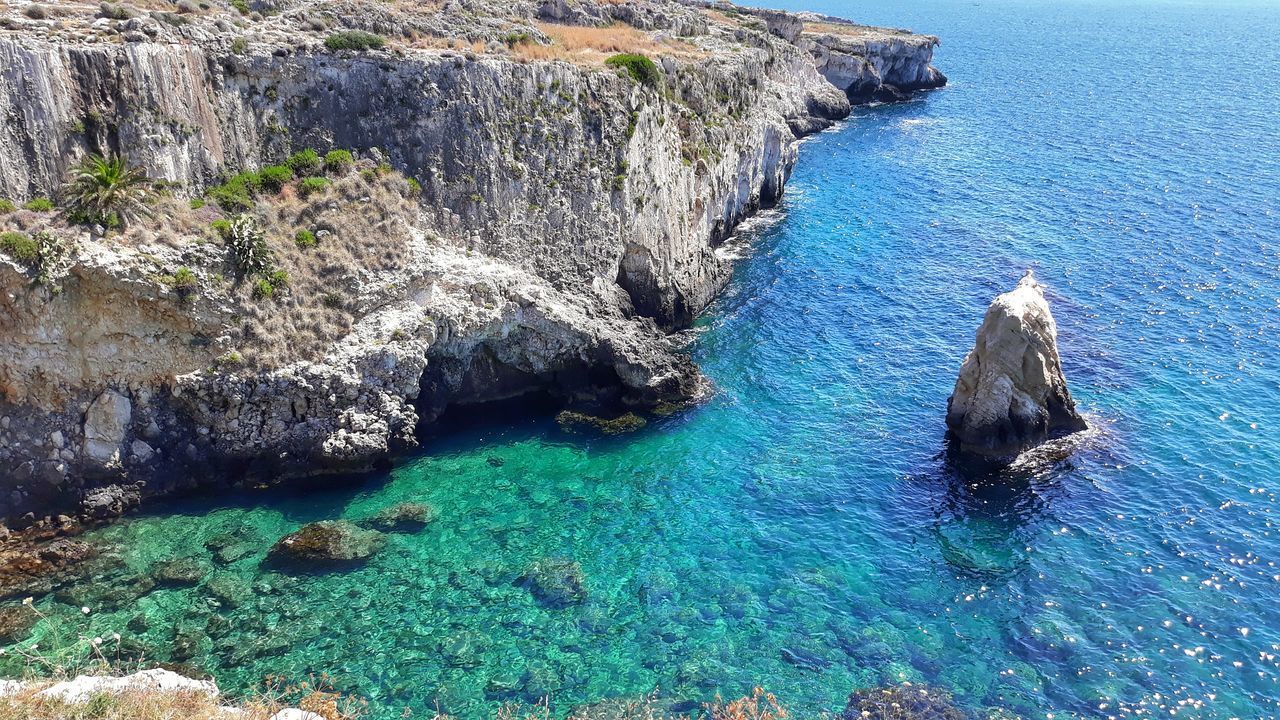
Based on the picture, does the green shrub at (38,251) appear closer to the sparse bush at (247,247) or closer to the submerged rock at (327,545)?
the sparse bush at (247,247)

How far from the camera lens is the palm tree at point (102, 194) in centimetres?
3322

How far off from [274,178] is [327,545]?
61.2ft

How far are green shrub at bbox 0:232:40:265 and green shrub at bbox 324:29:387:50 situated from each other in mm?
17330

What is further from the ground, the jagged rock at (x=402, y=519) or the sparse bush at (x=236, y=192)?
the sparse bush at (x=236, y=192)

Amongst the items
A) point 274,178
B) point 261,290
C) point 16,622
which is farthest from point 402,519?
point 274,178

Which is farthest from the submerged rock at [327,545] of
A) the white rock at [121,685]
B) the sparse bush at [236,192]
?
the sparse bush at [236,192]

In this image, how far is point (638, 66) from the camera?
50531mm

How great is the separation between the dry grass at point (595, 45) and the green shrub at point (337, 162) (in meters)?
11.8

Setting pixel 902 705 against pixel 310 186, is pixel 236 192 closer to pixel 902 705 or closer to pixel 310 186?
pixel 310 186

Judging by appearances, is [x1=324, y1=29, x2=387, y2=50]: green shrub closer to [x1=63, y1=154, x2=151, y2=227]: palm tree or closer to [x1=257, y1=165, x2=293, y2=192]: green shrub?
[x1=257, y1=165, x2=293, y2=192]: green shrub

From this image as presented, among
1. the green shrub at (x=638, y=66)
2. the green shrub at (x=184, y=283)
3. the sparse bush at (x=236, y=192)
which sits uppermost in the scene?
the green shrub at (x=638, y=66)

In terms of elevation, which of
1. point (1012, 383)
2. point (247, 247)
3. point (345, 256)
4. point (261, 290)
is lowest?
point (1012, 383)

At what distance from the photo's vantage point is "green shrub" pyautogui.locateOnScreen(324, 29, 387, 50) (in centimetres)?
4191

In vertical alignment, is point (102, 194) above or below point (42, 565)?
above
